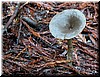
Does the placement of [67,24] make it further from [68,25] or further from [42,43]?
[42,43]

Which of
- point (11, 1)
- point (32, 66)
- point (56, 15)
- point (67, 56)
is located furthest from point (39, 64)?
point (11, 1)

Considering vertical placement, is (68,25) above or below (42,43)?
above

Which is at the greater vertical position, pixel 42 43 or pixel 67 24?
pixel 67 24

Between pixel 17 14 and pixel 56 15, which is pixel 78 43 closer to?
pixel 56 15

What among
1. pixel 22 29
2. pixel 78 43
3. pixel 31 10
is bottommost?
pixel 78 43

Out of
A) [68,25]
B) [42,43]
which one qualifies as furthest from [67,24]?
[42,43]
